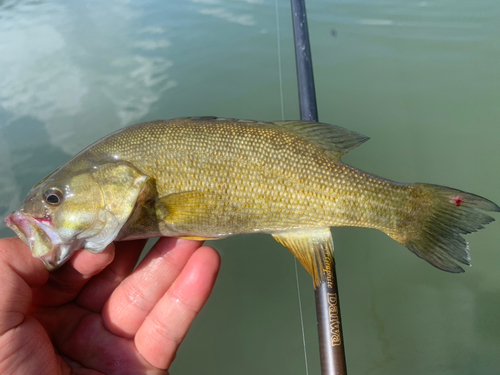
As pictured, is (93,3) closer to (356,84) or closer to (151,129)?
(356,84)

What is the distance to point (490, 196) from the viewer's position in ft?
10.6

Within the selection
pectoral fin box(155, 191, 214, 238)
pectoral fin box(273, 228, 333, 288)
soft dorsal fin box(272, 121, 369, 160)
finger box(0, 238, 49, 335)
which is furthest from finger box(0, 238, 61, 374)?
soft dorsal fin box(272, 121, 369, 160)

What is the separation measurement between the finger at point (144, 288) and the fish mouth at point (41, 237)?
43 centimetres

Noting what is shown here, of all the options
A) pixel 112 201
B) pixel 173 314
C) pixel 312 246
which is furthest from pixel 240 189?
pixel 173 314

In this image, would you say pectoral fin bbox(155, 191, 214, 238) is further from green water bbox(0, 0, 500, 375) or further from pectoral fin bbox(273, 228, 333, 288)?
green water bbox(0, 0, 500, 375)

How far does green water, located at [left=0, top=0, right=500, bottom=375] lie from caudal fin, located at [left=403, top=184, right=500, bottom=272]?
5.06 feet

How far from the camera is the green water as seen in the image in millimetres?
2766

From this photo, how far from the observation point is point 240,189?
1659mm

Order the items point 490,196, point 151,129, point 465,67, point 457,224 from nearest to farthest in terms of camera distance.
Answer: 1. point 457,224
2. point 151,129
3. point 490,196
4. point 465,67

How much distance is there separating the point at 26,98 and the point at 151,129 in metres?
3.98

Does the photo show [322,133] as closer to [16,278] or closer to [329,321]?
[329,321]

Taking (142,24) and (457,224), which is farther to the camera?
(142,24)

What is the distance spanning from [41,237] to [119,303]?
0.60 m

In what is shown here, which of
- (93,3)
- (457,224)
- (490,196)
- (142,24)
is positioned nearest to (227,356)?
(457,224)
